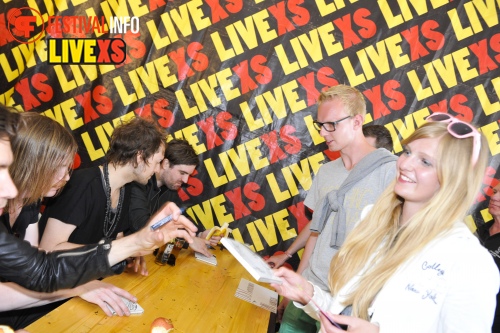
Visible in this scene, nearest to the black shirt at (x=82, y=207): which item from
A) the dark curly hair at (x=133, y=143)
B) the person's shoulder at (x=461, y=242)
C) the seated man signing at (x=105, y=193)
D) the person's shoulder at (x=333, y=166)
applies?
the seated man signing at (x=105, y=193)

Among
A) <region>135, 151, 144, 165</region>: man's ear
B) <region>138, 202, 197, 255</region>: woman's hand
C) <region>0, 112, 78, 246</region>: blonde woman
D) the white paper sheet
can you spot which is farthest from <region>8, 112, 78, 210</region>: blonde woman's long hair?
the white paper sheet

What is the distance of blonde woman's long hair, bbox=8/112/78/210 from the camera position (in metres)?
1.81

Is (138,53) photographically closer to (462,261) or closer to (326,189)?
(326,189)

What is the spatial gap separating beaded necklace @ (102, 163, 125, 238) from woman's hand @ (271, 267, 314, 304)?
1.22 metres

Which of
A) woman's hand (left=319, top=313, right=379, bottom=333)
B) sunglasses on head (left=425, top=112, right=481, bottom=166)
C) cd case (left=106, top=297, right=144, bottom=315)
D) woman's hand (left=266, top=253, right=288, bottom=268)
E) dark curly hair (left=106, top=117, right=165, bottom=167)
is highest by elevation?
dark curly hair (left=106, top=117, right=165, bottom=167)

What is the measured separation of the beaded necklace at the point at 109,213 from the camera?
2.62 meters

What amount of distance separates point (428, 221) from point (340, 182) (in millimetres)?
1129

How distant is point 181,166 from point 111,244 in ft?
5.92

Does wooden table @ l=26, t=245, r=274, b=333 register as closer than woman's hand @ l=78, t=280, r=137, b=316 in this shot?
Yes

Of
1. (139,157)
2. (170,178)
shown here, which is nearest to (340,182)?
(139,157)

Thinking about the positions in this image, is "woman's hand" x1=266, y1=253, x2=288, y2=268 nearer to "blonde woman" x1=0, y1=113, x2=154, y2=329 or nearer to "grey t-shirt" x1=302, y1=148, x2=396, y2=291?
"grey t-shirt" x1=302, y1=148, x2=396, y2=291

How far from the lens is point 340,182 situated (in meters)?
2.68

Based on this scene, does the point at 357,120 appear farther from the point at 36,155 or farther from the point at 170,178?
the point at 36,155

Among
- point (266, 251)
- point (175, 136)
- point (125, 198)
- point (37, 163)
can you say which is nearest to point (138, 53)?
point (175, 136)
